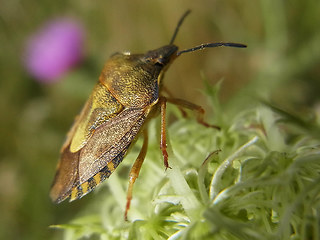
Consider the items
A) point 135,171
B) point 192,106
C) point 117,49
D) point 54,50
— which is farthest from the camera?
point 54,50

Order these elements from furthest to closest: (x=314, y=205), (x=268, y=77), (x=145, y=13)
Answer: (x=145, y=13) → (x=268, y=77) → (x=314, y=205)

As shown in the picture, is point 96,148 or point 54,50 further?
point 54,50

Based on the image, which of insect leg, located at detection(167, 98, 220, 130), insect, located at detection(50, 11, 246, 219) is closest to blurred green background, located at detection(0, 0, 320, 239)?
insect leg, located at detection(167, 98, 220, 130)

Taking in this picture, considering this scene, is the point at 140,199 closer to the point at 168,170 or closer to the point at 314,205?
the point at 168,170

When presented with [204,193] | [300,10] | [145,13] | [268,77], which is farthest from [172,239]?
[145,13]

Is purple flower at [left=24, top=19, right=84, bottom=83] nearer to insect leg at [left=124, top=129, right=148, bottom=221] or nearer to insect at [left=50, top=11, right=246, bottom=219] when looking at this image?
insect at [left=50, top=11, right=246, bottom=219]

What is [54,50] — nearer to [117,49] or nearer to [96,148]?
[117,49]

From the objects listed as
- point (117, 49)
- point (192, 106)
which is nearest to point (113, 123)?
point (192, 106)
